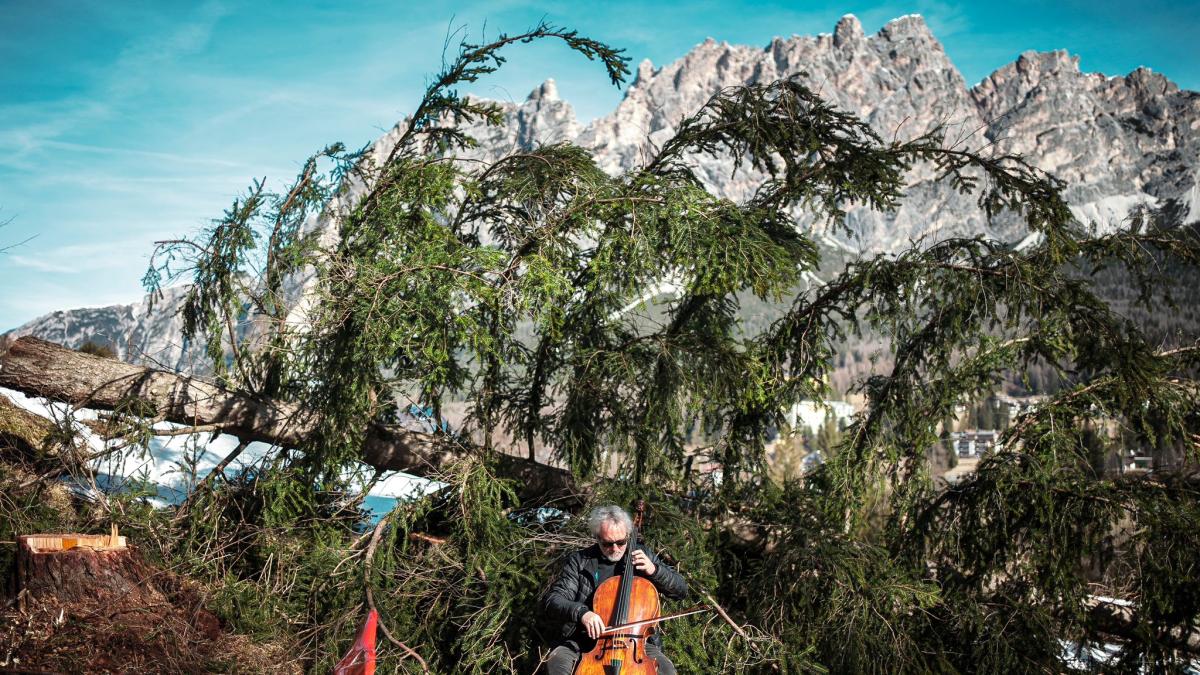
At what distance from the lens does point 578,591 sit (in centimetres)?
483

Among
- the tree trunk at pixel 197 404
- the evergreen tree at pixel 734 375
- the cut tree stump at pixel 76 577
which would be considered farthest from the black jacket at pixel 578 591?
the cut tree stump at pixel 76 577

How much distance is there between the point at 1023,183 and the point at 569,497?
404 centimetres

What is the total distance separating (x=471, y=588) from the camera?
5.63m

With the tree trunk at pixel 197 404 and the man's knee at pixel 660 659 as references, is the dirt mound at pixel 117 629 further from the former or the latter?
the man's knee at pixel 660 659

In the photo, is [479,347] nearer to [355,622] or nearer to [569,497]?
[569,497]

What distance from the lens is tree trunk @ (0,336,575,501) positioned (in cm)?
667

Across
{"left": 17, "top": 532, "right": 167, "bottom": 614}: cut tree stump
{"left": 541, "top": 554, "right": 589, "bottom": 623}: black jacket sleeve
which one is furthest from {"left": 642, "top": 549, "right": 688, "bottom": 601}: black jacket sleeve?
{"left": 17, "top": 532, "right": 167, "bottom": 614}: cut tree stump

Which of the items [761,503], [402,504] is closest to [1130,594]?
[761,503]

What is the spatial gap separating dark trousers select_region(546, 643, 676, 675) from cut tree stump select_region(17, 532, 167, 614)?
2.40 m

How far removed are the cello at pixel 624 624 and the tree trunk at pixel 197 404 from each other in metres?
1.93

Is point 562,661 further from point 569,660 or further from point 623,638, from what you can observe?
point 623,638

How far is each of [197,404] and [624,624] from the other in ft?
13.3

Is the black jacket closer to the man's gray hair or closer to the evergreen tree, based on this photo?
the man's gray hair

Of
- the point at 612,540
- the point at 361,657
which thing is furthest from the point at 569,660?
the point at 361,657
